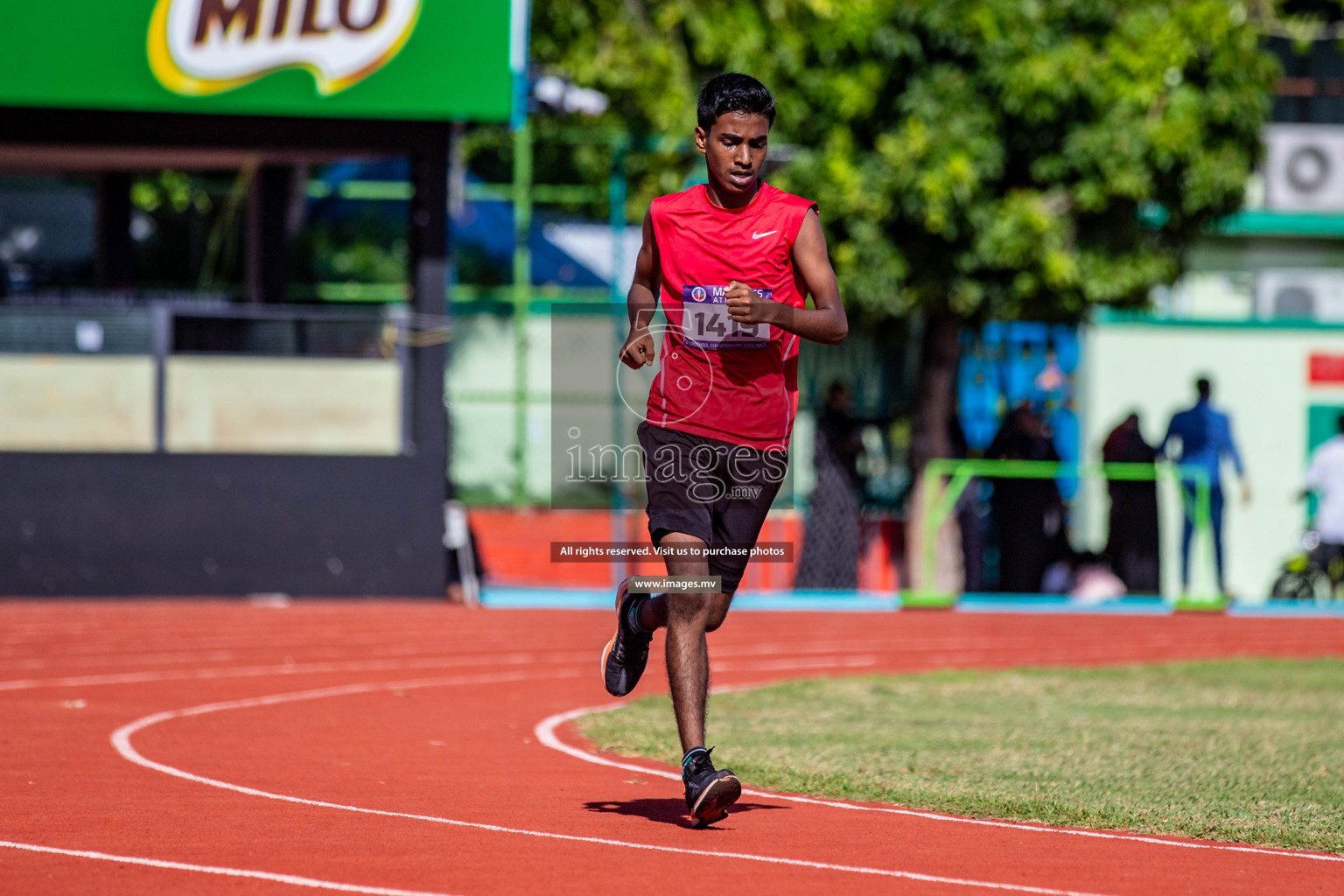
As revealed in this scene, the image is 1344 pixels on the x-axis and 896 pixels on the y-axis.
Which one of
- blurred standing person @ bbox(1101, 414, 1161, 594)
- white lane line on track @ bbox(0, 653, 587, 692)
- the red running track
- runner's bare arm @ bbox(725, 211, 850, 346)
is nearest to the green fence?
blurred standing person @ bbox(1101, 414, 1161, 594)

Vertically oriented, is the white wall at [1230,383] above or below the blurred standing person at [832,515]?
above

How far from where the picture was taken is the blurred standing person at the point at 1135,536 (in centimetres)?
1967

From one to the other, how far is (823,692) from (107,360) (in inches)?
334

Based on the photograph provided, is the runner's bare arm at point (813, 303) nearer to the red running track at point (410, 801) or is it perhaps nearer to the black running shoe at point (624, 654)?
the black running shoe at point (624, 654)

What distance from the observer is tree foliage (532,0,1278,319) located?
18.9 m

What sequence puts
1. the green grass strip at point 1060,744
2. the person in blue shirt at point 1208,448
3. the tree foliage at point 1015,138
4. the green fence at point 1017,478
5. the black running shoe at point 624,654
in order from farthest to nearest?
the person in blue shirt at point 1208,448
the tree foliage at point 1015,138
the green fence at point 1017,478
the green grass strip at point 1060,744
the black running shoe at point 624,654

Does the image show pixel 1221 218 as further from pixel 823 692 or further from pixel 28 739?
pixel 28 739

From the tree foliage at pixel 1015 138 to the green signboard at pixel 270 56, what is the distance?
11.4 feet

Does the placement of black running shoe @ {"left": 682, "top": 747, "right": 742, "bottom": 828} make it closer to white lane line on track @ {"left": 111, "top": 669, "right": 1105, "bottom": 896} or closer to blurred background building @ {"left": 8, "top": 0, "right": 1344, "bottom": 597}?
white lane line on track @ {"left": 111, "top": 669, "right": 1105, "bottom": 896}

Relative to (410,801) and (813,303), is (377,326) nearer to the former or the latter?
(410,801)

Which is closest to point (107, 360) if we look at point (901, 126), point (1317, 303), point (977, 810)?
point (901, 126)

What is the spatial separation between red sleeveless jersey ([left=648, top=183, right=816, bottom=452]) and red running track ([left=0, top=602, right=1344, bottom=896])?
4.50 ft

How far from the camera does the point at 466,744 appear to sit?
29.6ft

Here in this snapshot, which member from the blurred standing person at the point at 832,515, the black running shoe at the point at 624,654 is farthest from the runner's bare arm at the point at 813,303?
the blurred standing person at the point at 832,515
